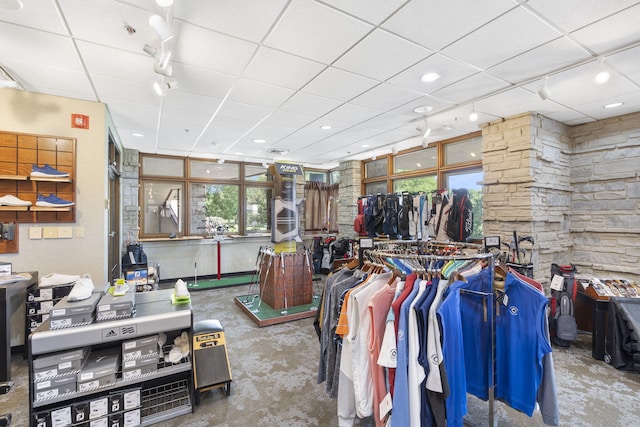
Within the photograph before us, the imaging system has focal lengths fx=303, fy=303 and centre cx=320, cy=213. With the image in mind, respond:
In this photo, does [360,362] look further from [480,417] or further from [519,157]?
[519,157]

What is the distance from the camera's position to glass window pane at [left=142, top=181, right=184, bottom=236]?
20.9 feet

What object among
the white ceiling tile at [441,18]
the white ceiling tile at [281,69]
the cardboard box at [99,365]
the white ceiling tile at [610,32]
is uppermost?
the white ceiling tile at [281,69]

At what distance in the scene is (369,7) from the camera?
1.90 m

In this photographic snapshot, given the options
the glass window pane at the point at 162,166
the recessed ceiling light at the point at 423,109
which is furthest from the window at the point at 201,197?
→ the recessed ceiling light at the point at 423,109

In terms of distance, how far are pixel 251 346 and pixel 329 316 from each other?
178cm

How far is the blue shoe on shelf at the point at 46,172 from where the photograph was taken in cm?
300

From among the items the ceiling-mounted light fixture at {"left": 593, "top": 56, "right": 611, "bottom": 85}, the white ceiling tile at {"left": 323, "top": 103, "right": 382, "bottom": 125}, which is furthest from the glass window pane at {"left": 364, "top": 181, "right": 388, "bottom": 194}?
the ceiling-mounted light fixture at {"left": 593, "top": 56, "right": 611, "bottom": 85}

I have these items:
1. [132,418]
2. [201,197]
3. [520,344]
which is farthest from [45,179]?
[520,344]

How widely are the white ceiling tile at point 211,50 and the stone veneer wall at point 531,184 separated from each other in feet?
11.2

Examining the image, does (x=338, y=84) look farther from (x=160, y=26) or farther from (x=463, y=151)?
(x=463, y=151)

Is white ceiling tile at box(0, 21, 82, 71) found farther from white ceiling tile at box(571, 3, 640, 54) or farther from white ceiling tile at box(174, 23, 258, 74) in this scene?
white ceiling tile at box(571, 3, 640, 54)

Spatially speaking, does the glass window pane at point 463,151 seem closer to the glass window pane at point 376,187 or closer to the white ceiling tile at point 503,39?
the glass window pane at point 376,187

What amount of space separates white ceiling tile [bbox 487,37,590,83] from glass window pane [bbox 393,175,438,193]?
2851 mm

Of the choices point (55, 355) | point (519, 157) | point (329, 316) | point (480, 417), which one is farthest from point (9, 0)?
point (519, 157)
